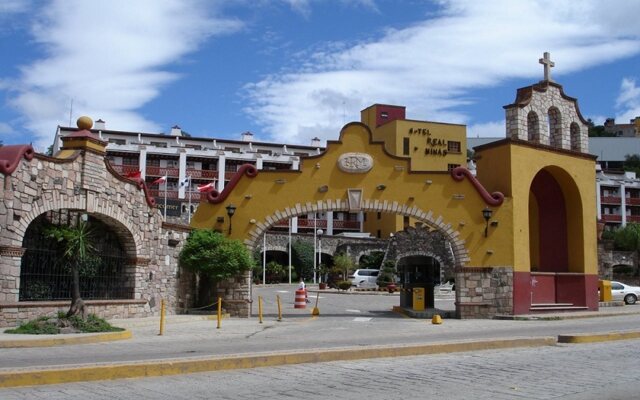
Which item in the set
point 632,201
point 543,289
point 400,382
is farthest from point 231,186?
point 632,201

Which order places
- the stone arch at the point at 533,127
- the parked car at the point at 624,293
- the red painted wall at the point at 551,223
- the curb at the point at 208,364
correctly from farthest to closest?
the parked car at the point at 624,293 → the red painted wall at the point at 551,223 → the stone arch at the point at 533,127 → the curb at the point at 208,364

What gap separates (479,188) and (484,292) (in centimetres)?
375

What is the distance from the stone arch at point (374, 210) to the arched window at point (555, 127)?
6258 millimetres

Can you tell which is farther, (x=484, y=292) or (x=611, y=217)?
(x=611, y=217)

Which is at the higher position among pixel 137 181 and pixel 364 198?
pixel 137 181

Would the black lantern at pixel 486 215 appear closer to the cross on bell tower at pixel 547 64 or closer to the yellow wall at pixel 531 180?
the yellow wall at pixel 531 180

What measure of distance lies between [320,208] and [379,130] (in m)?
50.8

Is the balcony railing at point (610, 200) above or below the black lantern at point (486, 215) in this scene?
above

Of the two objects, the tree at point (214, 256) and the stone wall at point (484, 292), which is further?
the stone wall at point (484, 292)

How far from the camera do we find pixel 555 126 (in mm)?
27750

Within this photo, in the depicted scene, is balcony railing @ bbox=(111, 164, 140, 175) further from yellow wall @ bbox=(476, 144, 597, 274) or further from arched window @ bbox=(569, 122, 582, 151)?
arched window @ bbox=(569, 122, 582, 151)

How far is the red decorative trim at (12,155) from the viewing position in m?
→ 17.1

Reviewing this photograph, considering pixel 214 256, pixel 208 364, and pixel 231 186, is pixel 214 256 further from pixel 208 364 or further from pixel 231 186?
pixel 208 364

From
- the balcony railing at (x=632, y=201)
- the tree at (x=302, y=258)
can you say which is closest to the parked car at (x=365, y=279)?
the tree at (x=302, y=258)
